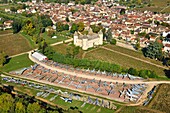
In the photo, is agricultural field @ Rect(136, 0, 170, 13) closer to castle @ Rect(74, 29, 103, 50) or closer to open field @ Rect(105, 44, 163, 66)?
open field @ Rect(105, 44, 163, 66)

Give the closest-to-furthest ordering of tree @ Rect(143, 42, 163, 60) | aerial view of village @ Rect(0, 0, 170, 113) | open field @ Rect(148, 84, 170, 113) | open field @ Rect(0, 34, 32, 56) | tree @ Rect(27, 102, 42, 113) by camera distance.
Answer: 1. tree @ Rect(27, 102, 42, 113)
2. open field @ Rect(148, 84, 170, 113)
3. aerial view of village @ Rect(0, 0, 170, 113)
4. tree @ Rect(143, 42, 163, 60)
5. open field @ Rect(0, 34, 32, 56)

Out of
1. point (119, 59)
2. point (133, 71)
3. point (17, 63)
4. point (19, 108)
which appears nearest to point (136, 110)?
point (133, 71)

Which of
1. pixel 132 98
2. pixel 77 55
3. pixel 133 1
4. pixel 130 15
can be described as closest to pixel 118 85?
pixel 132 98

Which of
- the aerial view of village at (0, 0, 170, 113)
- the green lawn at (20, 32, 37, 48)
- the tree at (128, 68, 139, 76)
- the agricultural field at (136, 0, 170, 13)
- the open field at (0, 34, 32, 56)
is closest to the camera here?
the aerial view of village at (0, 0, 170, 113)

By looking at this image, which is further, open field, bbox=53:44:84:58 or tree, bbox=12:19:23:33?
tree, bbox=12:19:23:33

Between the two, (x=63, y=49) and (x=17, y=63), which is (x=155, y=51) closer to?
(x=63, y=49)

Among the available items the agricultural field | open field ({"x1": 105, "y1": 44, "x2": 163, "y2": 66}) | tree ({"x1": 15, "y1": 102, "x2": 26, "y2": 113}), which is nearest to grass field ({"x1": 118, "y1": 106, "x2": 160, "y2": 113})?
tree ({"x1": 15, "y1": 102, "x2": 26, "y2": 113})

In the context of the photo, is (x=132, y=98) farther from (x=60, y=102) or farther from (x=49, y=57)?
(x=49, y=57)

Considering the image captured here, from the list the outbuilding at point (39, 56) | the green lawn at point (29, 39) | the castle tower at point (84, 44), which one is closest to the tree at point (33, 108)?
the outbuilding at point (39, 56)
